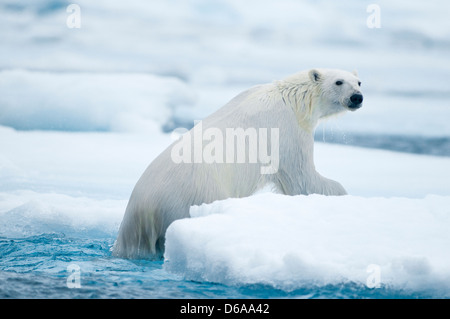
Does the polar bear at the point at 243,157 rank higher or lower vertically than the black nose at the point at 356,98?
lower

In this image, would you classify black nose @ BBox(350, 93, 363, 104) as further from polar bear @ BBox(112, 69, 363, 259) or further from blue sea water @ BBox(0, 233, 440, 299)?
blue sea water @ BBox(0, 233, 440, 299)

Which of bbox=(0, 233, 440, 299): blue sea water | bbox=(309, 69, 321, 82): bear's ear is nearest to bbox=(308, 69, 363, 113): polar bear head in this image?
bbox=(309, 69, 321, 82): bear's ear

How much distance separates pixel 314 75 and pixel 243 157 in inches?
47.4

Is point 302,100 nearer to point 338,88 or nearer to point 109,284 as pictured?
point 338,88

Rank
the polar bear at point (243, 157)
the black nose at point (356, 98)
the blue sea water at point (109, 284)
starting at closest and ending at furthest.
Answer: the blue sea water at point (109, 284) → the polar bear at point (243, 157) → the black nose at point (356, 98)

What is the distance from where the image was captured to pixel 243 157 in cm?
507

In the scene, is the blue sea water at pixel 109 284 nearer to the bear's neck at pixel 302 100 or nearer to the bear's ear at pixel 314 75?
the bear's neck at pixel 302 100

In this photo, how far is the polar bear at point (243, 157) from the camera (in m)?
4.61

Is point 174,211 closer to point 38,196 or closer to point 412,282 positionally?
point 412,282

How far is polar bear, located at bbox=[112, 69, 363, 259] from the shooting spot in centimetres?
461

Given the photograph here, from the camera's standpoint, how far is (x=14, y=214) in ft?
22.5

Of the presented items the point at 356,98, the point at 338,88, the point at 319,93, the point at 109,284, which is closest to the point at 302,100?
the point at 319,93

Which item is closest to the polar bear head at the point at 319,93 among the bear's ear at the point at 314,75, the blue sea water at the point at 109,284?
the bear's ear at the point at 314,75
